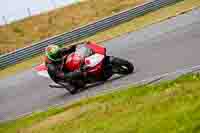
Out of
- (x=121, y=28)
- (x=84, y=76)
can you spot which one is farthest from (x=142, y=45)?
(x=121, y=28)

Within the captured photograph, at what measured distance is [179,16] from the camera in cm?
2358

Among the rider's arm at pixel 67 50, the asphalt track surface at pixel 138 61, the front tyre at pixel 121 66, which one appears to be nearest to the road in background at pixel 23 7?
the asphalt track surface at pixel 138 61

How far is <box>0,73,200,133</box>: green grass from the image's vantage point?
820cm

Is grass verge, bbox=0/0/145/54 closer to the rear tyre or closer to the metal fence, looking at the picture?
the metal fence

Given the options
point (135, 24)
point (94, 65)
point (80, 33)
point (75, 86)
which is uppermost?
point (94, 65)

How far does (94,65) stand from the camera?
48.7ft

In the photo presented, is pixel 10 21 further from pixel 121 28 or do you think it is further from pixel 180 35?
pixel 180 35

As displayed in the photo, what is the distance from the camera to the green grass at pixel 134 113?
26.9ft

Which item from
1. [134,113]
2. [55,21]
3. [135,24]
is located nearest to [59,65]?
[134,113]

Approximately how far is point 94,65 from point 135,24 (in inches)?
430

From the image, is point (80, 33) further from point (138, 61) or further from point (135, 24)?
point (138, 61)

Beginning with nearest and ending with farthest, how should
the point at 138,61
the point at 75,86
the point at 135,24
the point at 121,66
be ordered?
A: the point at 121,66, the point at 75,86, the point at 138,61, the point at 135,24

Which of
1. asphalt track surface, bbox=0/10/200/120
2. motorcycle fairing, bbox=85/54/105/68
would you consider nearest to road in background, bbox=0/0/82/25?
asphalt track surface, bbox=0/10/200/120

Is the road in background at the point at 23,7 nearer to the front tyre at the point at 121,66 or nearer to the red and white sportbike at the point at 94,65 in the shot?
the red and white sportbike at the point at 94,65
